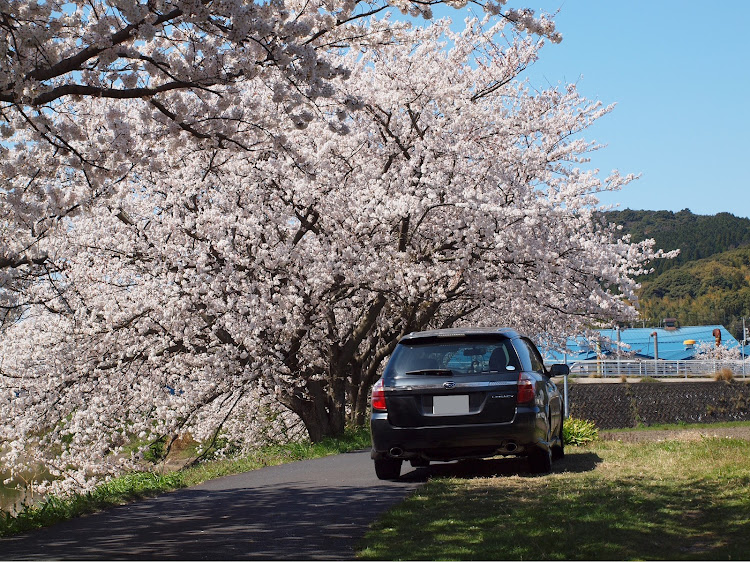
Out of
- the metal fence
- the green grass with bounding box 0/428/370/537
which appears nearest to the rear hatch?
the green grass with bounding box 0/428/370/537

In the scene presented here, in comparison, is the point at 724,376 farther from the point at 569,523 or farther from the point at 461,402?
the point at 569,523

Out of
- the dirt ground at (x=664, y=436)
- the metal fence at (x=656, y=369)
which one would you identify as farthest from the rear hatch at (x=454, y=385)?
the metal fence at (x=656, y=369)

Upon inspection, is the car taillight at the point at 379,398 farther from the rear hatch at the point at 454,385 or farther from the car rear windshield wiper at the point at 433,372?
the car rear windshield wiper at the point at 433,372

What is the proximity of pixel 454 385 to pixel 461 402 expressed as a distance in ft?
→ 0.59

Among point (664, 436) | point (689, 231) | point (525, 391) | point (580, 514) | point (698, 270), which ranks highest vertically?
point (689, 231)

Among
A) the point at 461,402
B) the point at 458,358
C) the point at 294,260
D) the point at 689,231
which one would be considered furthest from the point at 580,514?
the point at 689,231

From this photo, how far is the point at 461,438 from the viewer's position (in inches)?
348

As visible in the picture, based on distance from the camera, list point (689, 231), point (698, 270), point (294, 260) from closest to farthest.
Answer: point (294, 260), point (698, 270), point (689, 231)

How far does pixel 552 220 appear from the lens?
57.3 feet

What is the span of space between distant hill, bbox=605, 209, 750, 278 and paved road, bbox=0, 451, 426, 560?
475 feet

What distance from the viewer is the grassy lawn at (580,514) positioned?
558cm

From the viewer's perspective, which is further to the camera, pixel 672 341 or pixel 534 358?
pixel 672 341

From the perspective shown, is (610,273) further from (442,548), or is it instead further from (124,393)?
(442,548)

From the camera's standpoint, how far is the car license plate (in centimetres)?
887
